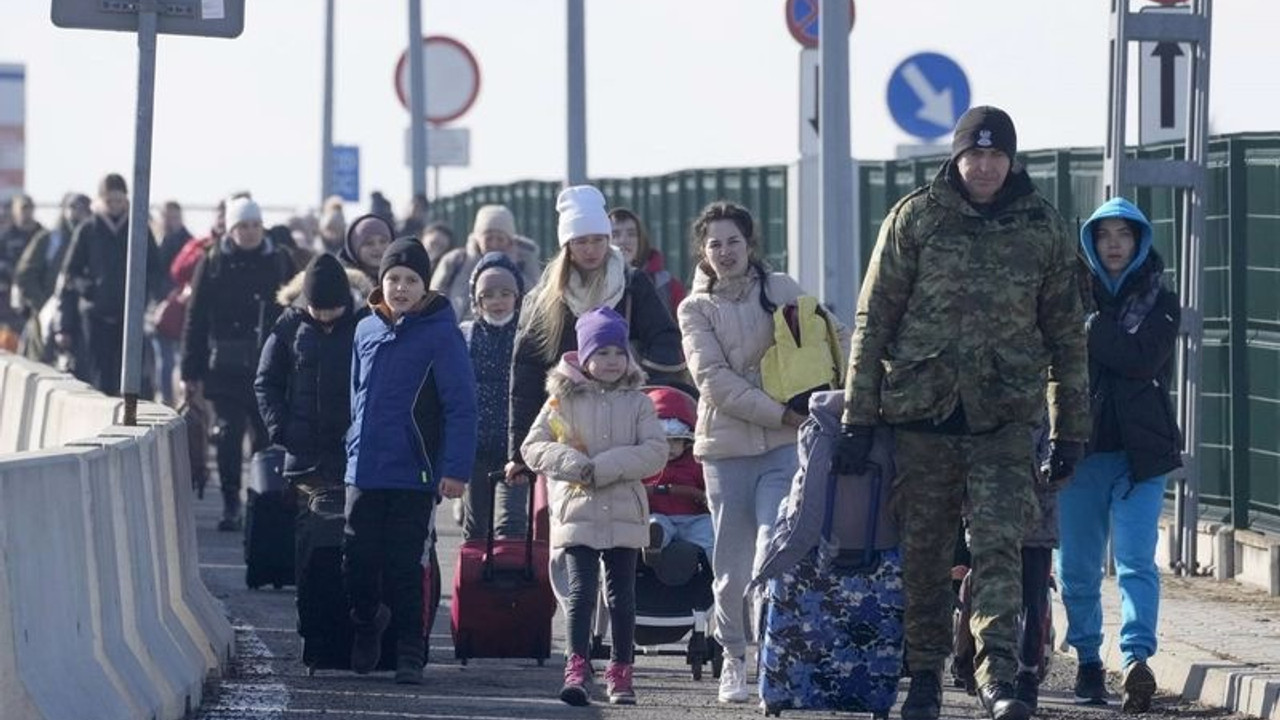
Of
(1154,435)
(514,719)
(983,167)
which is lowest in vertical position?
(514,719)

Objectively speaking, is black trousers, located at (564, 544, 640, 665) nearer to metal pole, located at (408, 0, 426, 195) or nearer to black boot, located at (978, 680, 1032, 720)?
black boot, located at (978, 680, 1032, 720)

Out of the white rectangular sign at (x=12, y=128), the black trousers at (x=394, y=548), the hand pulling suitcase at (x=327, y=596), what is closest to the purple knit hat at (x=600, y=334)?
the black trousers at (x=394, y=548)

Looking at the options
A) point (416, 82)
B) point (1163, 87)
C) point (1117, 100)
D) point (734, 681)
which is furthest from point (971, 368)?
point (416, 82)

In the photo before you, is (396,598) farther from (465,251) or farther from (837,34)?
(465,251)

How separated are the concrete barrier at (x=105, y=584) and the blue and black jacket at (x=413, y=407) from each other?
0.77 meters

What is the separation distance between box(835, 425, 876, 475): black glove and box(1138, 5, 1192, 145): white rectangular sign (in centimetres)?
604

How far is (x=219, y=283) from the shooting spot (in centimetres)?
2094

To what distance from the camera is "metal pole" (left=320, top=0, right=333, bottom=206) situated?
161 ft

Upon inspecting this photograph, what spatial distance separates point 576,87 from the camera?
82.6 ft

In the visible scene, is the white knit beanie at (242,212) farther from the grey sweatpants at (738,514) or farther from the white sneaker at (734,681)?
the white sneaker at (734,681)

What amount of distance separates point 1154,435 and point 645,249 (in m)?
3.73

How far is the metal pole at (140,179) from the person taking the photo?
14.9m

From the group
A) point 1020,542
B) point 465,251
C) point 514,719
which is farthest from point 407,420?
point 465,251

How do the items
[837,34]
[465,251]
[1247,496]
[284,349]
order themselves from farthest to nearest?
[465,251]
[837,34]
[1247,496]
[284,349]
